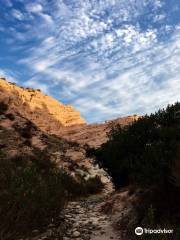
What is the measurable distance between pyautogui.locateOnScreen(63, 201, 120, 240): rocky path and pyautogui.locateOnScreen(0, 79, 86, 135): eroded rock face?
1521 inches

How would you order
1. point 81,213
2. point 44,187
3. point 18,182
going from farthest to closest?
1. point 81,213
2. point 44,187
3. point 18,182

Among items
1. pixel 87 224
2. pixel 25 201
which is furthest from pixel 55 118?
pixel 25 201

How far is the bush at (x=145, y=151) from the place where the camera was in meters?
11.6

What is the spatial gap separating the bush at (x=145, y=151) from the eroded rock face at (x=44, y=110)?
1438 inches

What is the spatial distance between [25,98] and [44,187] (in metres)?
54.0

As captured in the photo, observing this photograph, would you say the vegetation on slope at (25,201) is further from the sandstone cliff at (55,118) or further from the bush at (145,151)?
the sandstone cliff at (55,118)

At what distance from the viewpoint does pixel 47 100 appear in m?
72.5

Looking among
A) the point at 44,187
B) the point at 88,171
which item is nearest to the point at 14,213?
the point at 44,187

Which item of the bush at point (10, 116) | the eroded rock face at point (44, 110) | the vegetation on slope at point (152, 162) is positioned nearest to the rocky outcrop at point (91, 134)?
the eroded rock face at point (44, 110)

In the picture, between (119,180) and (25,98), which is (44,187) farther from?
(25,98)

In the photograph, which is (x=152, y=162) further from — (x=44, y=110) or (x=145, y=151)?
(x=44, y=110)

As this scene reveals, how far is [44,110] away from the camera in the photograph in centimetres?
6794

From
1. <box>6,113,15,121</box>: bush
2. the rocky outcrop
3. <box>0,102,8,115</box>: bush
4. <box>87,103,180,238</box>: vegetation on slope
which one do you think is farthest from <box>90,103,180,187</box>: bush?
the rocky outcrop

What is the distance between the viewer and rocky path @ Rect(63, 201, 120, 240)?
37.2 ft
